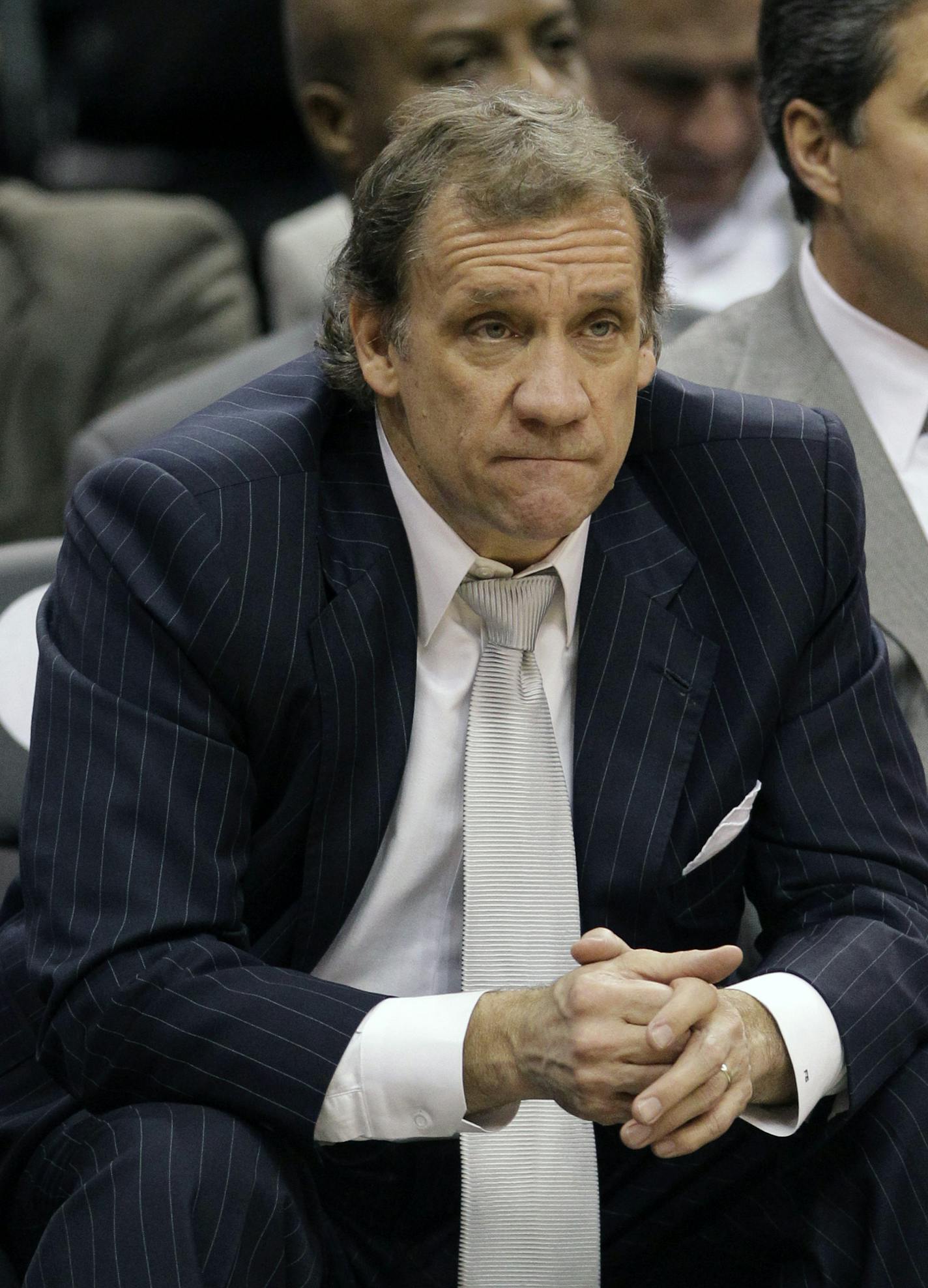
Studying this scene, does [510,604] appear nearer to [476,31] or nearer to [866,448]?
[866,448]

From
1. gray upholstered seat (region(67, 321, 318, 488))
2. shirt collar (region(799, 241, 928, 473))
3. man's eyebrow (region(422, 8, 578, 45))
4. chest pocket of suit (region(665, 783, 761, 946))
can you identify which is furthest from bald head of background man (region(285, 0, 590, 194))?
chest pocket of suit (region(665, 783, 761, 946))

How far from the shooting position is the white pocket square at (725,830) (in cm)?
192

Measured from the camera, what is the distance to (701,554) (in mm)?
2002

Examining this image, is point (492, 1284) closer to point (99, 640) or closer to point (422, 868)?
point (422, 868)

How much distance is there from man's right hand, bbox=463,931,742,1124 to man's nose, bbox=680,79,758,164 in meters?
2.51

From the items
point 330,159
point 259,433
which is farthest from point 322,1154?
point 330,159

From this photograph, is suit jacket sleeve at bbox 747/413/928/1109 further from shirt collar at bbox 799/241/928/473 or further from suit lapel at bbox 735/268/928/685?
shirt collar at bbox 799/241/928/473

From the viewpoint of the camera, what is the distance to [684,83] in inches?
154

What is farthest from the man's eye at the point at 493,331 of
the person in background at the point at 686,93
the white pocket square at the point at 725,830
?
the person in background at the point at 686,93

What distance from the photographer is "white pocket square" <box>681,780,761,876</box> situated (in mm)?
1924

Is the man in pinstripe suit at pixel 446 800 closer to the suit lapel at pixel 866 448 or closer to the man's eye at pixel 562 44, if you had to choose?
the suit lapel at pixel 866 448

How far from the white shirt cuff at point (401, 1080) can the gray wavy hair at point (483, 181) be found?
61cm

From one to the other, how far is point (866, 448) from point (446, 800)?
726mm

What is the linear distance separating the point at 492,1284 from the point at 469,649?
1.92ft
